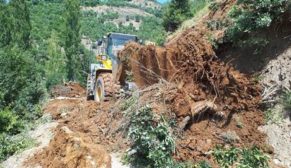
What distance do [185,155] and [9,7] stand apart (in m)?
28.8

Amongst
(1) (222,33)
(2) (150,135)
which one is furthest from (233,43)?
(2) (150,135)

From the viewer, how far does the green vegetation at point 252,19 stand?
9070mm

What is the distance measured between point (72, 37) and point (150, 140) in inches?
A: 1333

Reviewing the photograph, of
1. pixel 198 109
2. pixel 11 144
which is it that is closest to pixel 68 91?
pixel 11 144

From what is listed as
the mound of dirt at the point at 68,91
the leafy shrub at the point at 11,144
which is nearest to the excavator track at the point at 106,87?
the leafy shrub at the point at 11,144

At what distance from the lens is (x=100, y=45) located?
18.4m

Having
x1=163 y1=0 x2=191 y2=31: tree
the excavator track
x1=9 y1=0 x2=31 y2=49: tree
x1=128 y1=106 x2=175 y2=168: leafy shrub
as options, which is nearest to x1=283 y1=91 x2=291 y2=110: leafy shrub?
x1=128 y1=106 x2=175 y2=168: leafy shrub

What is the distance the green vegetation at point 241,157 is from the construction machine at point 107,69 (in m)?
5.92

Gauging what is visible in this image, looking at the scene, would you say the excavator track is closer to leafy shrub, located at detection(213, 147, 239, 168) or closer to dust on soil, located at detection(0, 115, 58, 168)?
dust on soil, located at detection(0, 115, 58, 168)

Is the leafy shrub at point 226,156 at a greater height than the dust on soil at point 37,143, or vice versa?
the leafy shrub at point 226,156

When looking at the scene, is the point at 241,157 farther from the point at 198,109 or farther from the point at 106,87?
the point at 106,87

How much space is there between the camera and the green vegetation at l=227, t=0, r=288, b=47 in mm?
9070

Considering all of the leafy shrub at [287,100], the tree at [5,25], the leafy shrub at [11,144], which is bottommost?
the leafy shrub at [11,144]

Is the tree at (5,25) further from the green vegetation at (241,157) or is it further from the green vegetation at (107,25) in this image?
the green vegetation at (107,25)
